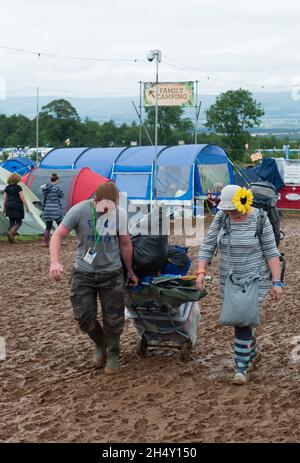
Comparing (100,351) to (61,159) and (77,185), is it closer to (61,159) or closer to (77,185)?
(77,185)

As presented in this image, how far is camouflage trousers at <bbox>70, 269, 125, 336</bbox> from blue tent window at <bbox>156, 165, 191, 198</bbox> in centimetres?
1671

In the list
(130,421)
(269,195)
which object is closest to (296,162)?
(269,195)

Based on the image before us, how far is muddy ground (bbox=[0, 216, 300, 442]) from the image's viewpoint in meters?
4.80

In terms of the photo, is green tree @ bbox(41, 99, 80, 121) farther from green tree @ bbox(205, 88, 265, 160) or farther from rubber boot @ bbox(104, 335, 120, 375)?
rubber boot @ bbox(104, 335, 120, 375)

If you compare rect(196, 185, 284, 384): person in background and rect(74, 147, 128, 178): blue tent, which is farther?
rect(74, 147, 128, 178): blue tent

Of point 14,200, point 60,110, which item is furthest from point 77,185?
point 60,110

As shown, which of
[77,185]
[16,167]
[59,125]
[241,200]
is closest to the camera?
[241,200]

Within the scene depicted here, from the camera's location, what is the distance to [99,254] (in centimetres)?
601

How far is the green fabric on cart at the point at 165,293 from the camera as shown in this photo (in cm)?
604

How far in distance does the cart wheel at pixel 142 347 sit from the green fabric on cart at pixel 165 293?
0.44m

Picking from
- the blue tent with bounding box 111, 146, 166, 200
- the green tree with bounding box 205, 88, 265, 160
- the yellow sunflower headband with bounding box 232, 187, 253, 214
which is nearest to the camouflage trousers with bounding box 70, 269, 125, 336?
the yellow sunflower headband with bounding box 232, 187, 253, 214

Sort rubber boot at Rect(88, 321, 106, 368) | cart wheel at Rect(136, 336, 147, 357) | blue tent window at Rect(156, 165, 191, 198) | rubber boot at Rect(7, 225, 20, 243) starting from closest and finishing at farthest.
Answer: rubber boot at Rect(88, 321, 106, 368)
cart wheel at Rect(136, 336, 147, 357)
rubber boot at Rect(7, 225, 20, 243)
blue tent window at Rect(156, 165, 191, 198)

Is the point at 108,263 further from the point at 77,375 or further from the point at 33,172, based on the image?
the point at 33,172

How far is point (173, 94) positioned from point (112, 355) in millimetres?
25396
